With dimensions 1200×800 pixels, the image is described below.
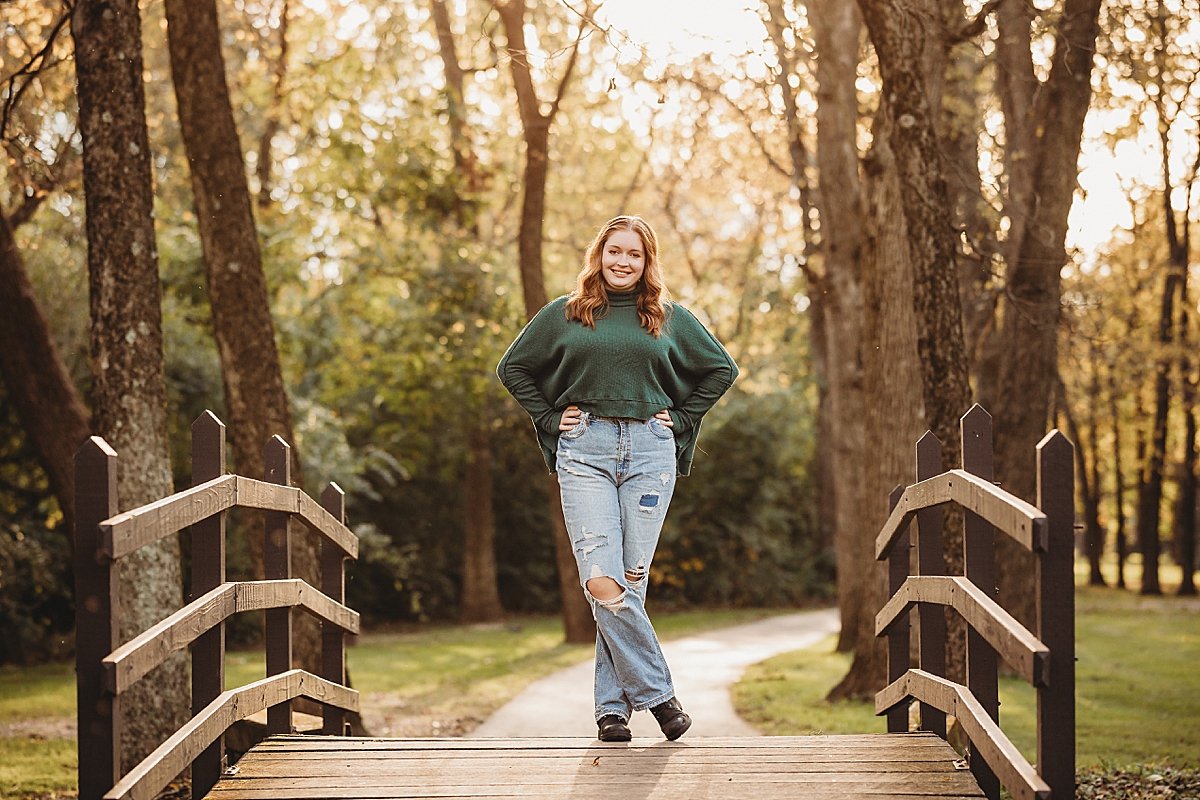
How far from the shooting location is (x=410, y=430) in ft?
66.6

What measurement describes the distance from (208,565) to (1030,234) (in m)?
9.11

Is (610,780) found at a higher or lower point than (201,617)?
lower

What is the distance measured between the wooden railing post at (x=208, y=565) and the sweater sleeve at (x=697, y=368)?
1.87 m

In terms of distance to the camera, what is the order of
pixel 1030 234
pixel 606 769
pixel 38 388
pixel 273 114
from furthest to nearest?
pixel 273 114 < pixel 1030 234 < pixel 38 388 < pixel 606 769

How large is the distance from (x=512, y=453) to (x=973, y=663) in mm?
18026

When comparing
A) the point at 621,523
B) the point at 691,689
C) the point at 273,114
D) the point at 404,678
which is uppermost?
the point at 273,114

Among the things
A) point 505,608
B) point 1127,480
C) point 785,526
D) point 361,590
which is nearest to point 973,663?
point 361,590

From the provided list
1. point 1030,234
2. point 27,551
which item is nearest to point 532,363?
point 1030,234

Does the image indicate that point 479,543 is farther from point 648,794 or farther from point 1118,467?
point 1118,467

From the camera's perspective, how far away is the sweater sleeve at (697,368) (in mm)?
5668

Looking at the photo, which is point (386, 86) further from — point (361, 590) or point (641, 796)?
point (641, 796)

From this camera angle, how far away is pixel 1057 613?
12.7 feet

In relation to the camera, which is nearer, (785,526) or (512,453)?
(512,453)

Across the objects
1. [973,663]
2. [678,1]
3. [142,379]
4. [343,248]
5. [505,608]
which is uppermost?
[678,1]
